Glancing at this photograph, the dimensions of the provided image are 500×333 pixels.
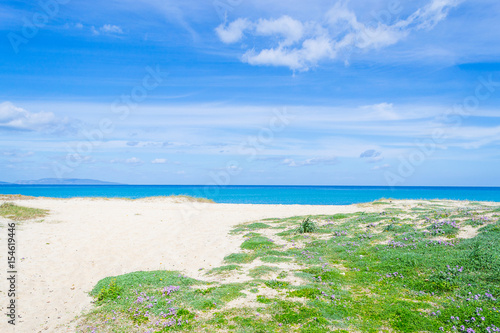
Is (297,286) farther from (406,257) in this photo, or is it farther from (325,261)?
(406,257)

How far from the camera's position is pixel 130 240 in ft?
70.3

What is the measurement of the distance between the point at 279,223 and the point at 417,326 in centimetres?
1882

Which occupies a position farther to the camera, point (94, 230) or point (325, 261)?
point (94, 230)

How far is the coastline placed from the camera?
11.3 meters

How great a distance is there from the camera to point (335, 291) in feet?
35.8

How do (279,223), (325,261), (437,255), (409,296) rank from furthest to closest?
(279,223) < (325,261) < (437,255) < (409,296)

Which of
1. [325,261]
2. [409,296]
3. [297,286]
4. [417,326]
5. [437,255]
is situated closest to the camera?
[417,326]

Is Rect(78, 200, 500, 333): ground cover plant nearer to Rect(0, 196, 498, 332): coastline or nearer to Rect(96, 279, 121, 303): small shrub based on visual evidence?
Rect(96, 279, 121, 303): small shrub

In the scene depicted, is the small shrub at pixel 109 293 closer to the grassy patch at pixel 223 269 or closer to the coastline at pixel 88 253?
the coastline at pixel 88 253

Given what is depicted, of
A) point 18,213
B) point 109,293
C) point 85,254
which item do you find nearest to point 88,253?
point 85,254

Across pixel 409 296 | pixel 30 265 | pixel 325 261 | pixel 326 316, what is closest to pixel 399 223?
pixel 325 261

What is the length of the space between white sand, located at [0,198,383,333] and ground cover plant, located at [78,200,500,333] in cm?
141

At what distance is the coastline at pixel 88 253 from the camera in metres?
11.3

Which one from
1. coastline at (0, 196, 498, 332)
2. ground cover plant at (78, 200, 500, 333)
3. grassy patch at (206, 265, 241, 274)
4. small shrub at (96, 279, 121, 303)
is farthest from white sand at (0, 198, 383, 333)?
ground cover plant at (78, 200, 500, 333)
